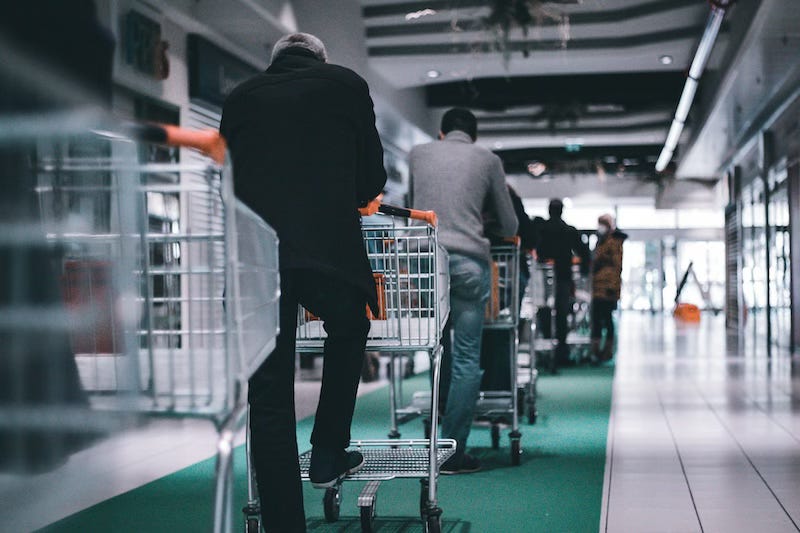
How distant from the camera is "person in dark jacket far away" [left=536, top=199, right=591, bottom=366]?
9703 mm

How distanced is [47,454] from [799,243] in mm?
12158

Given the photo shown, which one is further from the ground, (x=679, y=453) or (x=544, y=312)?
(x=544, y=312)

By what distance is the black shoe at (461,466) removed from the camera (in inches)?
161

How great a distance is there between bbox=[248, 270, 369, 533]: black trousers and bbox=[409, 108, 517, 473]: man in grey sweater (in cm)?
146

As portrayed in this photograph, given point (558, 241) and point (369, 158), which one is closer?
point (369, 158)

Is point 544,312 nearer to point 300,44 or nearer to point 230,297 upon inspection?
point 300,44

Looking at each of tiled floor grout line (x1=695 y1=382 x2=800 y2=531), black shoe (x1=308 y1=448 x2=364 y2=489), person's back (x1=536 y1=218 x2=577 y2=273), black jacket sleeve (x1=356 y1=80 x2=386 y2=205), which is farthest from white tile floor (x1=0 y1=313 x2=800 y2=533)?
person's back (x1=536 y1=218 x2=577 y2=273)

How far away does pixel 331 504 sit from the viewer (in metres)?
3.23

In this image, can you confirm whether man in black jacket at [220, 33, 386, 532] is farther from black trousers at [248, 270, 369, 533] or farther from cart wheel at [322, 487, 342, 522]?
cart wheel at [322, 487, 342, 522]

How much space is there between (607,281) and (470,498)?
7.25 metres

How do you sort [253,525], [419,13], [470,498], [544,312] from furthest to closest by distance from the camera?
[544,312] → [419,13] → [470,498] → [253,525]

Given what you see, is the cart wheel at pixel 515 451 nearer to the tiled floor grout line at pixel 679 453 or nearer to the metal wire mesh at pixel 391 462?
the tiled floor grout line at pixel 679 453

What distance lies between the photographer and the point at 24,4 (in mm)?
1565

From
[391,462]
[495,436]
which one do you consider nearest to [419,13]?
[495,436]
